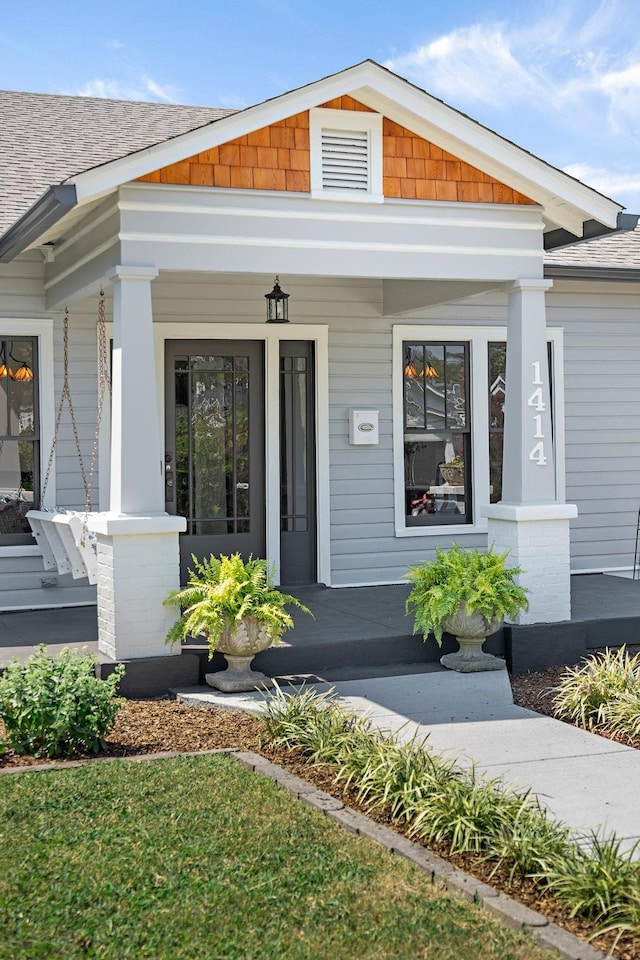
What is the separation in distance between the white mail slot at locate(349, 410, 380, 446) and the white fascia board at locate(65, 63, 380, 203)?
3.41m

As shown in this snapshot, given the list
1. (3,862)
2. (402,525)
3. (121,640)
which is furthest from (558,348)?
(3,862)

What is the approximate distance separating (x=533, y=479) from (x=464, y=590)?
1.17 m

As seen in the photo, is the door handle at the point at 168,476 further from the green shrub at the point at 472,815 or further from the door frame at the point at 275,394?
the green shrub at the point at 472,815

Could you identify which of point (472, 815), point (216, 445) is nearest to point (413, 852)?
point (472, 815)

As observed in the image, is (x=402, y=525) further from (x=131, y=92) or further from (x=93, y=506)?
(x=131, y=92)

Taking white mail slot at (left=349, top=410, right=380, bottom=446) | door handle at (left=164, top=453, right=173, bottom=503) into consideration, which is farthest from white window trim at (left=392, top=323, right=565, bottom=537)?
door handle at (left=164, top=453, right=173, bottom=503)

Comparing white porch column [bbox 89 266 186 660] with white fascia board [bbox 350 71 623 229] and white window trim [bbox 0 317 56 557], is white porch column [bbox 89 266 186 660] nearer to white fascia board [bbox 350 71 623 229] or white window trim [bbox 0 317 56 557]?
white fascia board [bbox 350 71 623 229]

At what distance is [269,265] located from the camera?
768 centimetres

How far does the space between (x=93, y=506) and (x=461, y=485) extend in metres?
3.65

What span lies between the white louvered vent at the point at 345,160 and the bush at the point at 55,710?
12.9 ft

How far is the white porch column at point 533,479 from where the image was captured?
823 cm

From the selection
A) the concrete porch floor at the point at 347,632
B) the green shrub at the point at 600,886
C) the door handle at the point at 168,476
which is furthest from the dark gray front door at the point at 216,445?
the green shrub at the point at 600,886

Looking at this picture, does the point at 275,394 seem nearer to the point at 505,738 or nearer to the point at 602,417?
the point at 602,417

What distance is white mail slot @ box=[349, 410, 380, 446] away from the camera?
10.5 m
